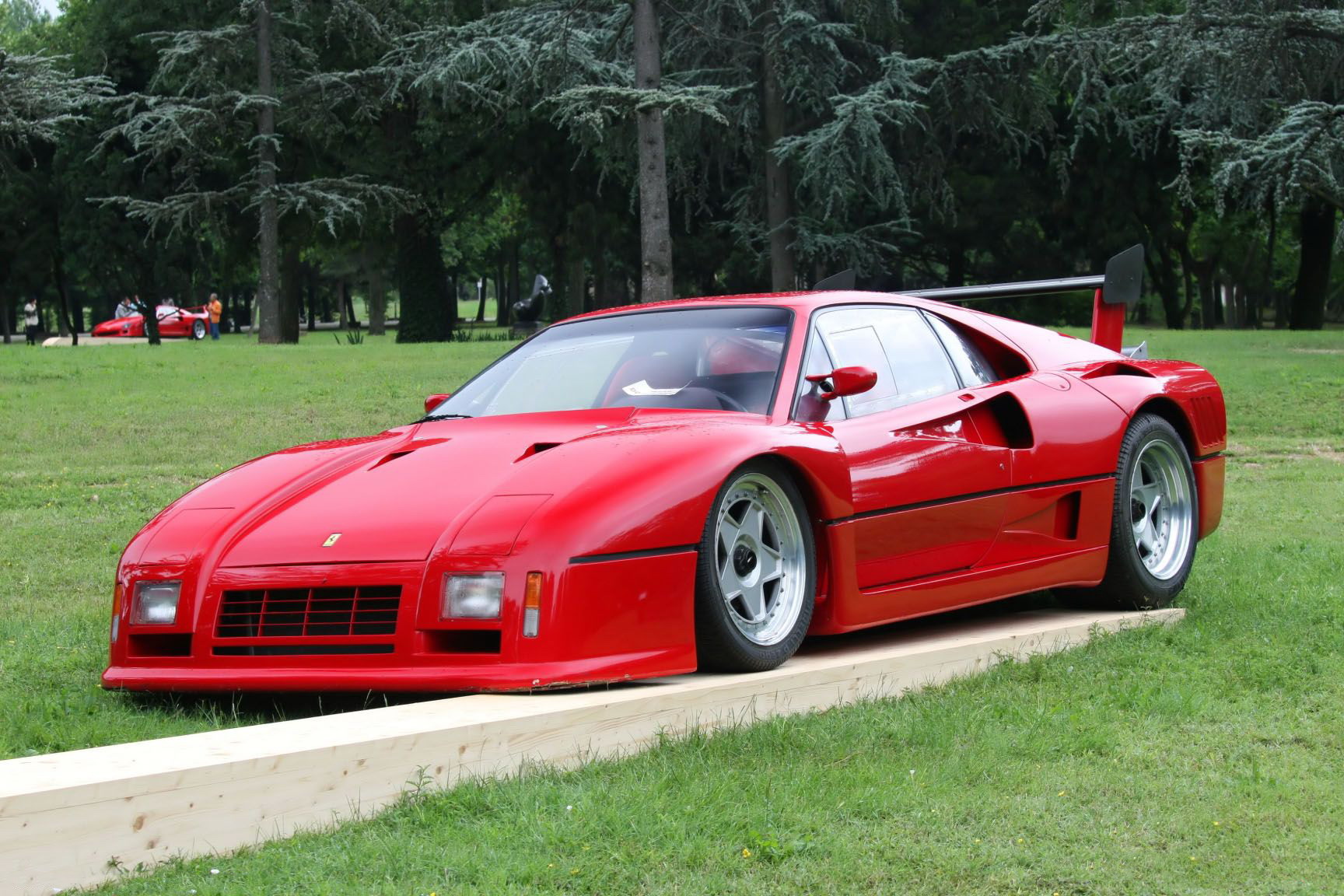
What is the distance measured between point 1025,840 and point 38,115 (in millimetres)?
22824

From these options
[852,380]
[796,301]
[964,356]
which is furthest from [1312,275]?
[852,380]

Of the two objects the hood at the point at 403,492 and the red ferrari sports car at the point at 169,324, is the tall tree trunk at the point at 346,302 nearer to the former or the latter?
the red ferrari sports car at the point at 169,324

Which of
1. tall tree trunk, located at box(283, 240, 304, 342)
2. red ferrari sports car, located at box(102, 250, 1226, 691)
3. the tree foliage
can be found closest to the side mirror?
red ferrari sports car, located at box(102, 250, 1226, 691)

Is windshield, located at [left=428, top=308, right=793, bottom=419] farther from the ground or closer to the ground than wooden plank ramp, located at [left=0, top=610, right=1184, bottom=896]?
farther from the ground

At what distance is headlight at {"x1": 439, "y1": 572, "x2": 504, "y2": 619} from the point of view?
424 centimetres

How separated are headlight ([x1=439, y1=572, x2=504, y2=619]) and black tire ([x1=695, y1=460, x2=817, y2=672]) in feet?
2.13

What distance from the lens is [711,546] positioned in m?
4.59

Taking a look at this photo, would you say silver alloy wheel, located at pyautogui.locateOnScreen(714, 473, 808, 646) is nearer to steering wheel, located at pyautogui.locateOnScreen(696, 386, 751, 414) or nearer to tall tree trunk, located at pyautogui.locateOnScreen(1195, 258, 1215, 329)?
steering wheel, located at pyautogui.locateOnScreen(696, 386, 751, 414)

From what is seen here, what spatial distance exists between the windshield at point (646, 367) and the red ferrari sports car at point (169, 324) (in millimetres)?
51862

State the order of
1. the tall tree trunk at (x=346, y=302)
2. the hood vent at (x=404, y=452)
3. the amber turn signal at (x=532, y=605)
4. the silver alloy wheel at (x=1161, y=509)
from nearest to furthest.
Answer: the amber turn signal at (x=532, y=605), the hood vent at (x=404, y=452), the silver alloy wheel at (x=1161, y=509), the tall tree trunk at (x=346, y=302)

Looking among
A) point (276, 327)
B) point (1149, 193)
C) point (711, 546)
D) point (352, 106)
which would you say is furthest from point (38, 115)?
point (1149, 193)

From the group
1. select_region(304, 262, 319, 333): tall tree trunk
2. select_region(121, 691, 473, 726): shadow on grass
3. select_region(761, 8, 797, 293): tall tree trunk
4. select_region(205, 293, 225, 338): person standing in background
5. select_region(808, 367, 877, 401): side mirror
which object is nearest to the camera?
select_region(121, 691, 473, 726): shadow on grass

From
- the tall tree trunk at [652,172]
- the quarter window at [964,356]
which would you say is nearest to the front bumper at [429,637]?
the quarter window at [964,356]

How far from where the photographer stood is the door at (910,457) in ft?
17.4
